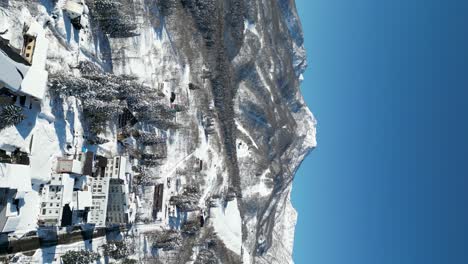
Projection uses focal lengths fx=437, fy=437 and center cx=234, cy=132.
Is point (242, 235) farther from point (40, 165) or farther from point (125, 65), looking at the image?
point (40, 165)

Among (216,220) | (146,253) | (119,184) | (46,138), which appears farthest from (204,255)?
(46,138)

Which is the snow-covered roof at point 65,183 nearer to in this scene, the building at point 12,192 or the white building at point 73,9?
the building at point 12,192

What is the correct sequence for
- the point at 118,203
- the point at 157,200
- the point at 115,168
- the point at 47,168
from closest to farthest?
the point at 47,168, the point at 115,168, the point at 118,203, the point at 157,200

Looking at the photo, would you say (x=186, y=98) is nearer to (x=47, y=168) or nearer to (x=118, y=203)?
(x=118, y=203)

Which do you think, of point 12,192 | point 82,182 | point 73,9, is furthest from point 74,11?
point 12,192

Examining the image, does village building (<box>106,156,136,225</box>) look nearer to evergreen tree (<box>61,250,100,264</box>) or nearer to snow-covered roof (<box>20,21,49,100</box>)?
evergreen tree (<box>61,250,100,264</box>)

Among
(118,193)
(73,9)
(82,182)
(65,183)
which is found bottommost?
(118,193)

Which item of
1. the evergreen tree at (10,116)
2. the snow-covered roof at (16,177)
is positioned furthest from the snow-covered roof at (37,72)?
the snow-covered roof at (16,177)

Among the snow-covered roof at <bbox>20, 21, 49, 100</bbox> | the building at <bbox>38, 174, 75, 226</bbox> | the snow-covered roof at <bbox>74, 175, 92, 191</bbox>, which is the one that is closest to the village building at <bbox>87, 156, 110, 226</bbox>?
the snow-covered roof at <bbox>74, 175, 92, 191</bbox>
